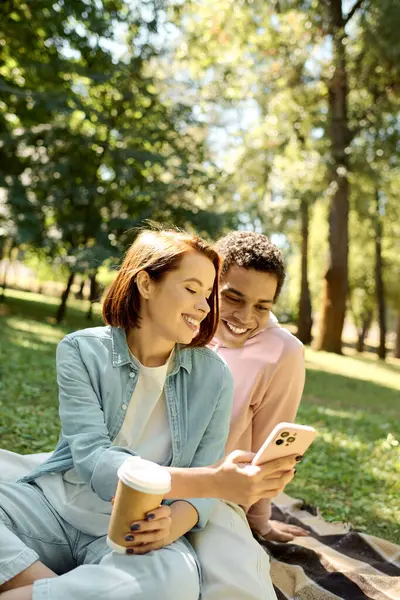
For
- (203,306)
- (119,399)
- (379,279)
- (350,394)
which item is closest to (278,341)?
(203,306)

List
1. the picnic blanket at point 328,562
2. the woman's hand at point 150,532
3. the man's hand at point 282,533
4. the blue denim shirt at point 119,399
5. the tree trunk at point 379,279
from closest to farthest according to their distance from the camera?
the woman's hand at point 150,532
the blue denim shirt at point 119,399
the picnic blanket at point 328,562
the man's hand at point 282,533
the tree trunk at point 379,279

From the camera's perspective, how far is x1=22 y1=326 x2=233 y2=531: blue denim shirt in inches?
92.1

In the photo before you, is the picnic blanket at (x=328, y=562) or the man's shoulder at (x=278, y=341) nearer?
the picnic blanket at (x=328, y=562)

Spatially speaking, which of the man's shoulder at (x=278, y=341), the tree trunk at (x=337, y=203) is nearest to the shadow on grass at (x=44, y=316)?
the tree trunk at (x=337, y=203)

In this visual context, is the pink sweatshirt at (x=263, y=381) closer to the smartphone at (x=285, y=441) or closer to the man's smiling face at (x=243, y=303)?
the man's smiling face at (x=243, y=303)

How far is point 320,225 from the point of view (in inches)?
1093

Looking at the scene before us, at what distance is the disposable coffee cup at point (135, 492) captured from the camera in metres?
1.82

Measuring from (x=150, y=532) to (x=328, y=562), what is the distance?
1.82 metres

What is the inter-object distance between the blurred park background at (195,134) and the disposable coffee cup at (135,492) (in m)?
6.77

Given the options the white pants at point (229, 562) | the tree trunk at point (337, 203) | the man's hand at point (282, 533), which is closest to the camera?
the white pants at point (229, 562)

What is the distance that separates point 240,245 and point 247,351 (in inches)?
21.7

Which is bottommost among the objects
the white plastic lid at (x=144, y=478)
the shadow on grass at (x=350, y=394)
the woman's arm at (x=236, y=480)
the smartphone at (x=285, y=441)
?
the shadow on grass at (x=350, y=394)

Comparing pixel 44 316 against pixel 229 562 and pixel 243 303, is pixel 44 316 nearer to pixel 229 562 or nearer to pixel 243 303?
pixel 243 303

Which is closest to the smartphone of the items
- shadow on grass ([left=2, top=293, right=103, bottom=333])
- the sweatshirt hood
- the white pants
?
the white pants
